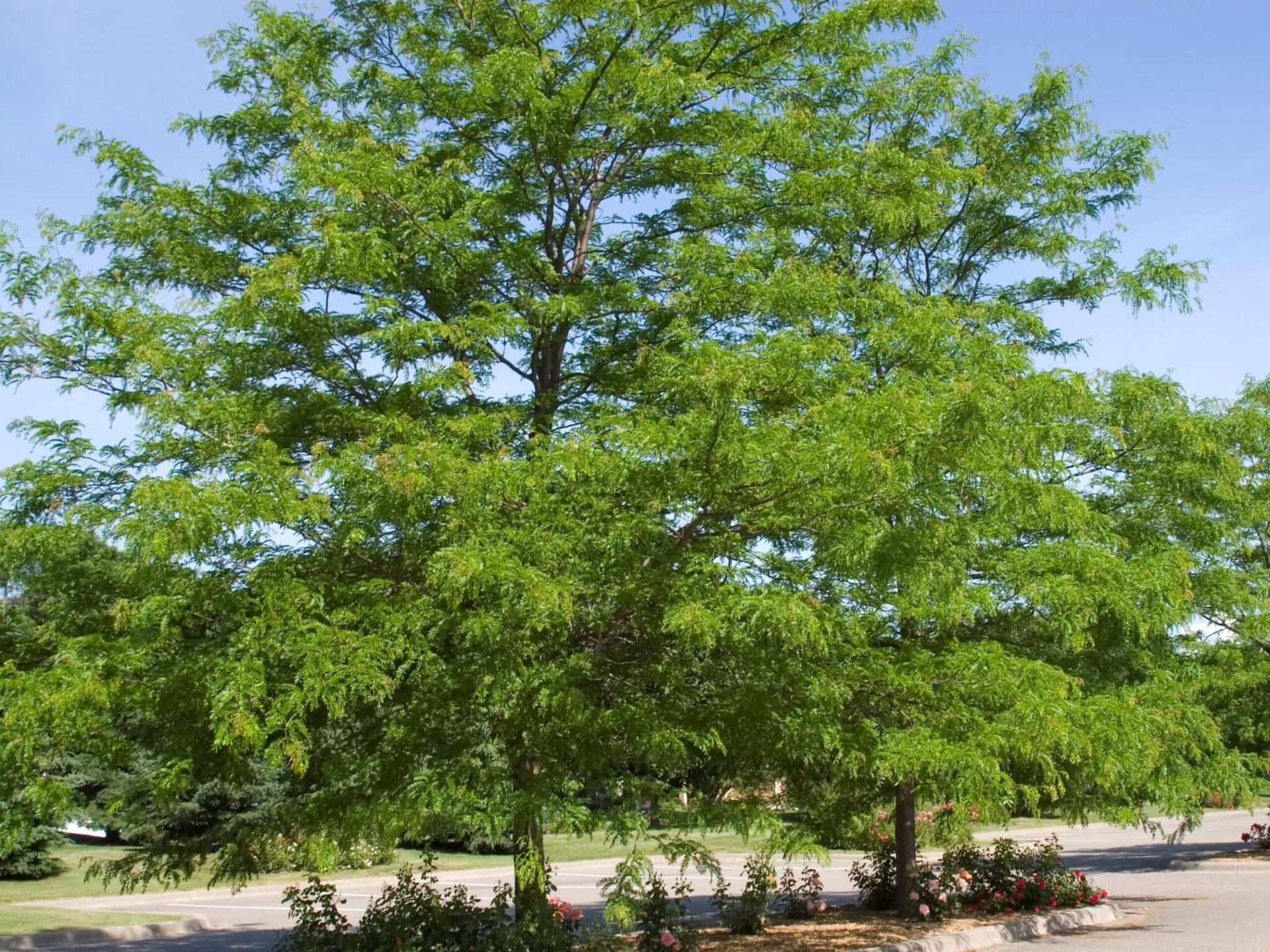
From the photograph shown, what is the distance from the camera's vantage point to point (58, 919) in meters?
15.6

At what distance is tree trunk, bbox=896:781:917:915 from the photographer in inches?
506

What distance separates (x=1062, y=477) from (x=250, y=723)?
833 centimetres

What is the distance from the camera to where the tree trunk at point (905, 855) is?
12852 millimetres

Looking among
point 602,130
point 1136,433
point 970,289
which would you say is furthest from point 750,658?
point 970,289

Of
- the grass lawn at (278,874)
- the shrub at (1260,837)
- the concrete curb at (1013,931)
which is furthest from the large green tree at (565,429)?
the shrub at (1260,837)

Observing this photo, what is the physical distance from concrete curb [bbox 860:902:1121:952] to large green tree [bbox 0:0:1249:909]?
2952mm

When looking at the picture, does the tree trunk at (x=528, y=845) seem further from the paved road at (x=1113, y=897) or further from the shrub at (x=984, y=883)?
the shrub at (x=984, y=883)

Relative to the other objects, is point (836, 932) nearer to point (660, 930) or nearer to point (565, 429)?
point (660, 930)

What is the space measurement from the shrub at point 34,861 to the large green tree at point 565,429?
17002mm

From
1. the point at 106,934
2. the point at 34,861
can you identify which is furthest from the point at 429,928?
A: the point at 34,861

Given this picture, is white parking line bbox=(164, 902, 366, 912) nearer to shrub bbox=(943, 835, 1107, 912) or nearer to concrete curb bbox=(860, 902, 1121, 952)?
shrub bbox=(943, 835, 1107, 912)

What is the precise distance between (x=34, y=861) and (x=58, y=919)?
7861 millimetres

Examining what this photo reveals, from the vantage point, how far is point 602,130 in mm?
9344

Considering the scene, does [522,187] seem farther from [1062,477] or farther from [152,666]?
[1062,477]
